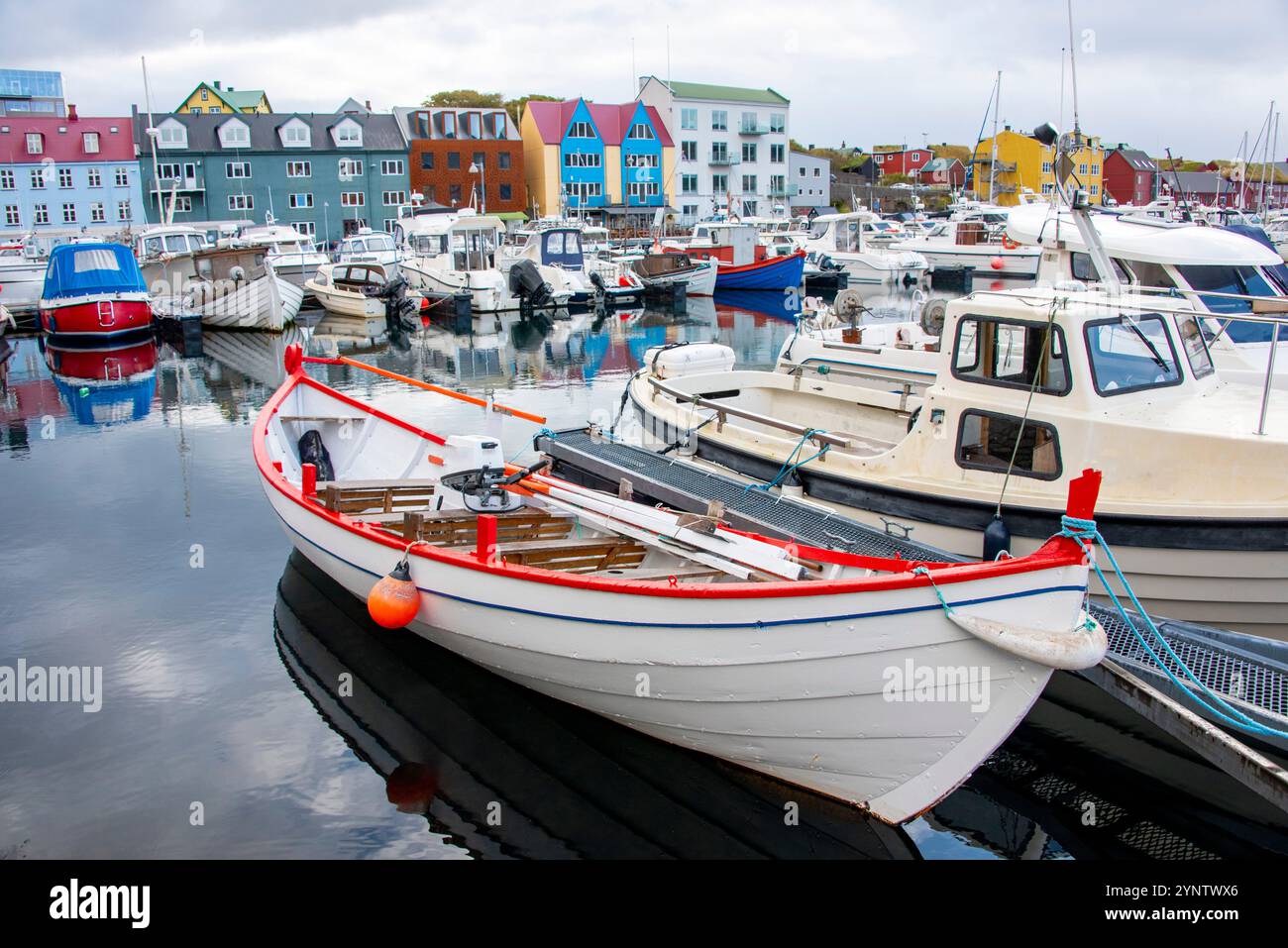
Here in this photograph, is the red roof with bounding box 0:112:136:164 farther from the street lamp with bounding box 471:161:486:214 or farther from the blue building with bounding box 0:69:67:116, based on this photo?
the blue building with bounding box 0:69:67:116

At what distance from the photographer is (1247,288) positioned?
15.3m

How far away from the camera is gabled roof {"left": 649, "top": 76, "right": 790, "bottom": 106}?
7688cm

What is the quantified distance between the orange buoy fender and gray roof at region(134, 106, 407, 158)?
205 feet

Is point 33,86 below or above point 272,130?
above

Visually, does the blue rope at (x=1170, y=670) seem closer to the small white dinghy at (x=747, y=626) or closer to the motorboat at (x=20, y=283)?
the small white dinghy at (x=747, y=626)

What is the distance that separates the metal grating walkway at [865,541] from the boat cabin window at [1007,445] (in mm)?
1313

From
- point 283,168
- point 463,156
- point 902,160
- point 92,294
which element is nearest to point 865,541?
point 92,294

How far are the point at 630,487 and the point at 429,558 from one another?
83.3 inches

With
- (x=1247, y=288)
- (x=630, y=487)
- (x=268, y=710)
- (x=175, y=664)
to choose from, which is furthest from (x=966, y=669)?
(x=1247, y=288)

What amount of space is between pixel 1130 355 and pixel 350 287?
37.0 m

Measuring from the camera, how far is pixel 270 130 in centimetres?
6450

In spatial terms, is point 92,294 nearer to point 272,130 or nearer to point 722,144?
point 272,130

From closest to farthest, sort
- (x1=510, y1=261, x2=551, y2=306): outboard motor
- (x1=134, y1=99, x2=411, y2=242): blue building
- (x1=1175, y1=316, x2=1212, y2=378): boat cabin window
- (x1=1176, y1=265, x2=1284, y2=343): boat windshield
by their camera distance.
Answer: (x1=1175, y1=316, x2=1212, y2=378): boat cabin window, (x1=1176, y1=265, x2=1284, y2=343): boat windshield, (x1=510, y1=261, x2=551, y2=306): outboard motor, (x1=134, y1=99, x2=411, y2=242): blue building

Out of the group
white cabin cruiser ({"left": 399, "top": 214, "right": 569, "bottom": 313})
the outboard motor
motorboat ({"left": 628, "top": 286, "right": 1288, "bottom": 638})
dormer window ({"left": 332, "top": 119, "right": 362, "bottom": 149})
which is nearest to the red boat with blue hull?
white cabin cruiser ({"left": 399, "top": 214, "right": 569, "bottom": 313})
